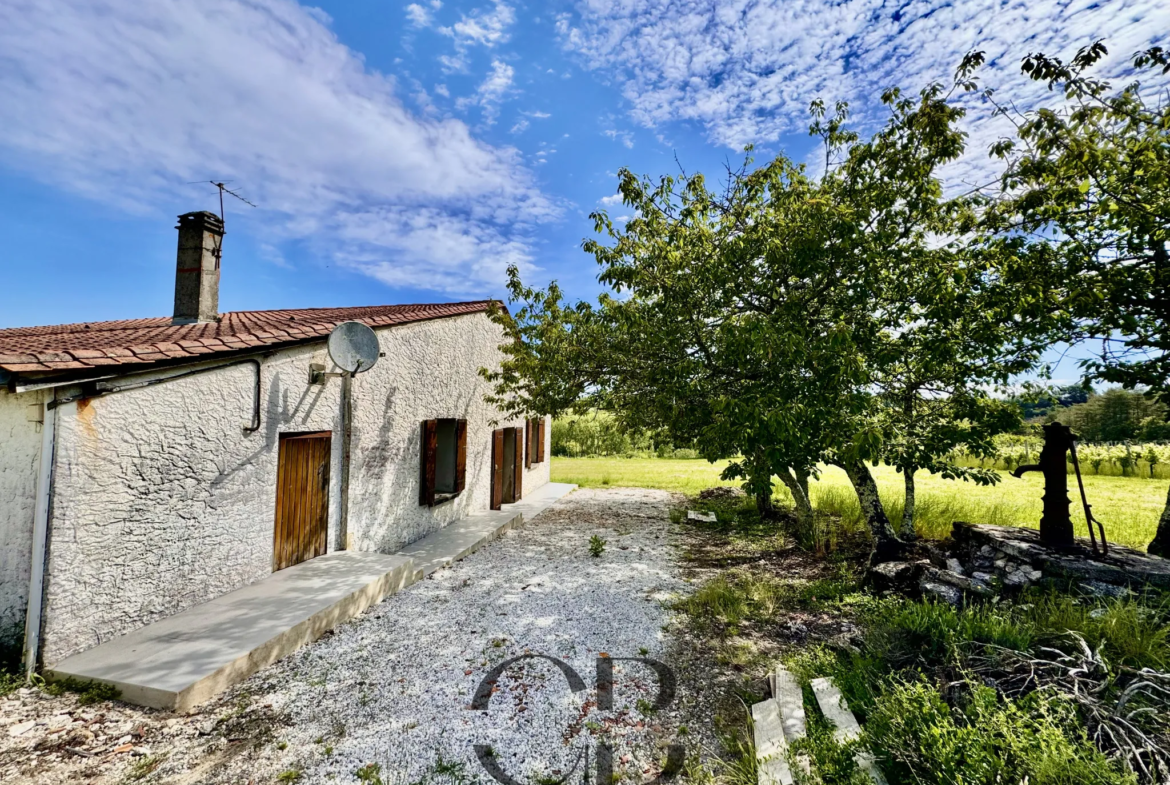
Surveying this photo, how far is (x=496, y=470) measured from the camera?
11.7 meters

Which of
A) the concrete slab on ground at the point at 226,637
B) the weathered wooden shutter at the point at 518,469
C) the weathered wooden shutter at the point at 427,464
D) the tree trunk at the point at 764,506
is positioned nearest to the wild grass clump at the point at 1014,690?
the concrete slab on ground at the point at 226,637

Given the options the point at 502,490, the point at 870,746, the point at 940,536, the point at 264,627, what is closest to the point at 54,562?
the point at 264,627

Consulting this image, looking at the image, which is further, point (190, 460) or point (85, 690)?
point (190, 460)

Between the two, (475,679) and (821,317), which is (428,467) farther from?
(821,317)

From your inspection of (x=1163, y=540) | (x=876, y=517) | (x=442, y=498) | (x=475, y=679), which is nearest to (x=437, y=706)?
(x=475, y=679)

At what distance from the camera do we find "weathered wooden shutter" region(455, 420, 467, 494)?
951 centimetres

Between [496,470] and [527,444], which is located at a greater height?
[527,444]

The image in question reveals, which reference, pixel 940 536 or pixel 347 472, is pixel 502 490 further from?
pixel 940 536

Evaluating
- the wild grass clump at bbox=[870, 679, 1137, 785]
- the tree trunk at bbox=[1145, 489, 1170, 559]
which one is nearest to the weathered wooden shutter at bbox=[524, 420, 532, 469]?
the wild grass clump at bbox=[870, 679, 1137, 785]

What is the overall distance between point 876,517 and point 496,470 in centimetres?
815

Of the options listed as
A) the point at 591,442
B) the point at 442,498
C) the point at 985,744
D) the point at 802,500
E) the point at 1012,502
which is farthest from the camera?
the point at 591,442

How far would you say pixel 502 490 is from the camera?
12.6 metres

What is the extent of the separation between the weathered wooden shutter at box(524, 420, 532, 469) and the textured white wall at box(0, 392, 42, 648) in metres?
10.8

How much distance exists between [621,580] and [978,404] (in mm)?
5433
